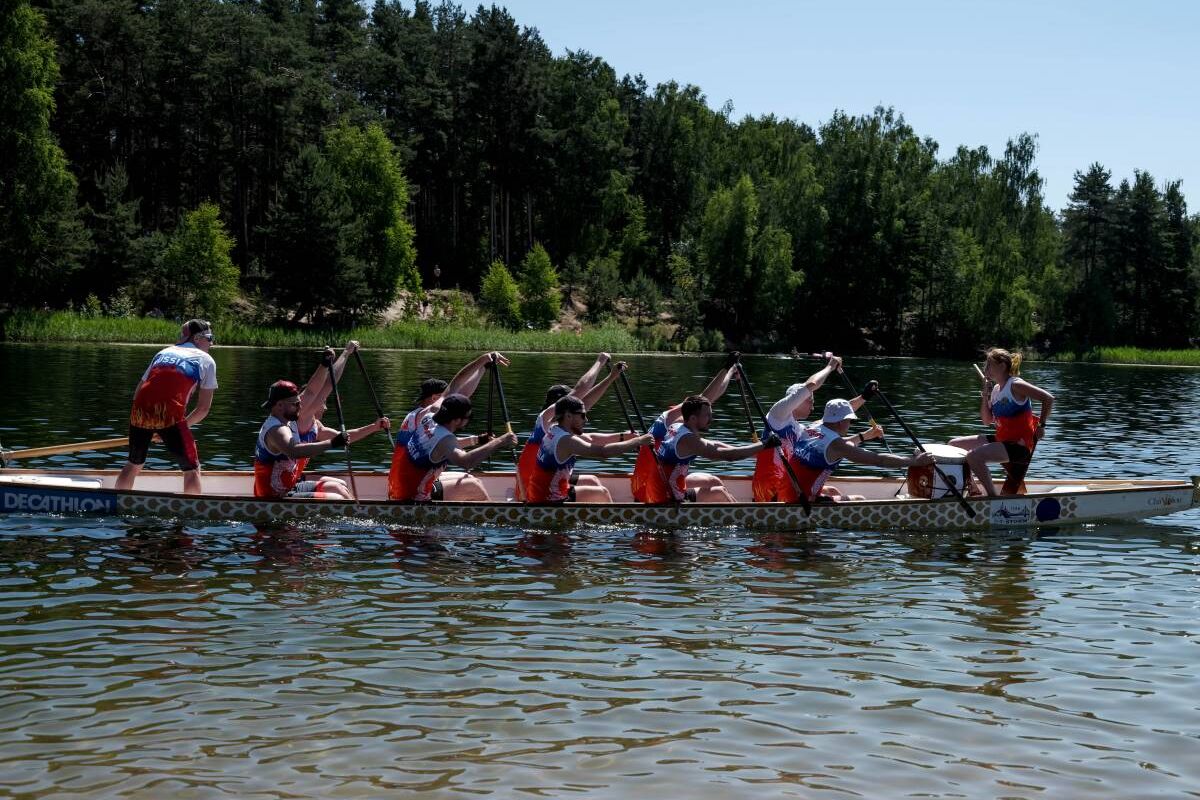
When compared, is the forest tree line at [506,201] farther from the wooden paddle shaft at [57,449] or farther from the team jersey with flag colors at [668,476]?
the team jersey with flag colors at [668,476]

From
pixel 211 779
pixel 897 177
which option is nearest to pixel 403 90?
pixel 897 177

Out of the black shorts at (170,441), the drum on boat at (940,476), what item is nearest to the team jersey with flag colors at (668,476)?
the drum on boat at (940,476)

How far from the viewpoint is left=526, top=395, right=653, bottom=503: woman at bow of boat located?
48.7 ft

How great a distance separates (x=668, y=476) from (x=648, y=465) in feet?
1.01

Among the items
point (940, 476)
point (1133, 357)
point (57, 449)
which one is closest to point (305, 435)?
point (57, 449)

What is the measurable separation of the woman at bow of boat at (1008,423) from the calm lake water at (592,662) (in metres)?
0.98

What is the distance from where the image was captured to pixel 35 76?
57188 mm

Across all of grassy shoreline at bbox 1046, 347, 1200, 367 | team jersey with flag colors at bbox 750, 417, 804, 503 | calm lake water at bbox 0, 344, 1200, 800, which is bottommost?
calm lake water at bbox 0, 344, 1200, 800

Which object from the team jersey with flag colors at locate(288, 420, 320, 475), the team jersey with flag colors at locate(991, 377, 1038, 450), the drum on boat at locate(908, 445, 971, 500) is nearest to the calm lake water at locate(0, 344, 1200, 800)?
the drum on boat at locate(908, 445, 971, 500)

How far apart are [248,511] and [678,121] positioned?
90.3 m

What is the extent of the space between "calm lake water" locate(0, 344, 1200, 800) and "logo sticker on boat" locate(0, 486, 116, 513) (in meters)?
0.21

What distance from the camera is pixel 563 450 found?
15.1 m

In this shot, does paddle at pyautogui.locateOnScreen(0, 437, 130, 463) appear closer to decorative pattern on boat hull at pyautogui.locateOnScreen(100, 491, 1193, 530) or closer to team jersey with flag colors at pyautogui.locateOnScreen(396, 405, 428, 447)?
decorative pattern on boat hull at pyautogui.locateOnScreen(100, 491, 1193, 530)

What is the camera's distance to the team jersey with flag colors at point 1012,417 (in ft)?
52.9
